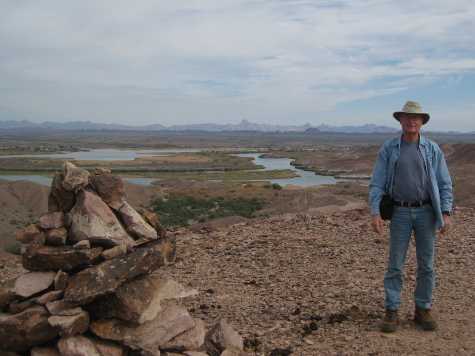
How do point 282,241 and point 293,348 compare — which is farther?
point 282,241

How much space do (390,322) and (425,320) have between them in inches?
20.6

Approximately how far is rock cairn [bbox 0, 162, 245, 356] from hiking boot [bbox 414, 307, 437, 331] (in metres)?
2.50

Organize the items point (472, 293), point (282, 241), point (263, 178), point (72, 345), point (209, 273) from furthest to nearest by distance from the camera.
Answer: point (263, 178) < point (282, 241) < point (209, 273) < point (472, 293) < point (72, 345)

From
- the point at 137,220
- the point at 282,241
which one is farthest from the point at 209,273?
the point at 137,220

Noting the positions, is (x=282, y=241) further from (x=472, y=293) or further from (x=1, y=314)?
(x=1, y=314)

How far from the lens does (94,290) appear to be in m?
6.32

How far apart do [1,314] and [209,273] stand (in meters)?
4.91

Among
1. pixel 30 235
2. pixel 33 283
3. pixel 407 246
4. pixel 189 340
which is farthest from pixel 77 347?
pixel 407 246

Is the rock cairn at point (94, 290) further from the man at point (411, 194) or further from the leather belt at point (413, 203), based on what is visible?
the leather belt at point (413, 203)

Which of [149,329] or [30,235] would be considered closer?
[149,329]

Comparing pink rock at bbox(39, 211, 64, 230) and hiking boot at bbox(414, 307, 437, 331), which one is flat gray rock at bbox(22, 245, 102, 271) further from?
hiking boot at bbox(414, 307, 437, 331)

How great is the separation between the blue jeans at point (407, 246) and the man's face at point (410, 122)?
102 cm

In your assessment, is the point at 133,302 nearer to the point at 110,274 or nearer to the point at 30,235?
the point at 110,274

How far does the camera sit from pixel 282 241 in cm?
1304
